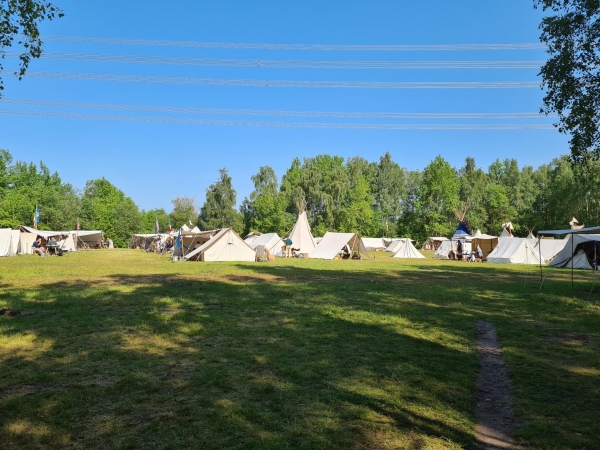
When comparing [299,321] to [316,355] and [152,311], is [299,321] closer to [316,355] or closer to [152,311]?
[316,355]

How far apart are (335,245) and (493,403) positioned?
100.0 ft

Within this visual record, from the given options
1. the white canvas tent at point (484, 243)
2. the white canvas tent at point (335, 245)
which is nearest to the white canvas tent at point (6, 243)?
the white canvas tent at point (335, 245)

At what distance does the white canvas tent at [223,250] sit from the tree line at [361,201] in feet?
95.4

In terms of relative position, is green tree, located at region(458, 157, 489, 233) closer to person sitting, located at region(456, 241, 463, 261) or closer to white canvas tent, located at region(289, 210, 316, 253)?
person sitting, located at region(456, 241, 463, 261)

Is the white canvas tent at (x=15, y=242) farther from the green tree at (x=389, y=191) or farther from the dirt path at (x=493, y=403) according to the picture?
the green tree at (x=389, y=191)

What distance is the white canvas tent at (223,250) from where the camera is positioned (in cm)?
2859

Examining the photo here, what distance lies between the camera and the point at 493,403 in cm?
444

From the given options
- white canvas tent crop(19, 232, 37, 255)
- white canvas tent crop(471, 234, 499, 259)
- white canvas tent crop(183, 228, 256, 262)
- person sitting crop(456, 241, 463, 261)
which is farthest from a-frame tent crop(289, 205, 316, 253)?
white canvas tent crop(19, 232, 37, 255)

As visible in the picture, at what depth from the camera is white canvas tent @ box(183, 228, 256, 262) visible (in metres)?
28.6

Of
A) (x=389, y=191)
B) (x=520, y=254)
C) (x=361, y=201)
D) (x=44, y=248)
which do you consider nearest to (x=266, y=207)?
(x=361, y=201)

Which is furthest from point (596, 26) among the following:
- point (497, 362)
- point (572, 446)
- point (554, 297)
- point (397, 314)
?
point (572, 446)

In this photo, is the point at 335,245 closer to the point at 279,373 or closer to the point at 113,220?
the point at 279,373

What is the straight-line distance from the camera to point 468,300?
1182cm

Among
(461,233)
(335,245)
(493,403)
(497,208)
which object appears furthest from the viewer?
(497,208)
